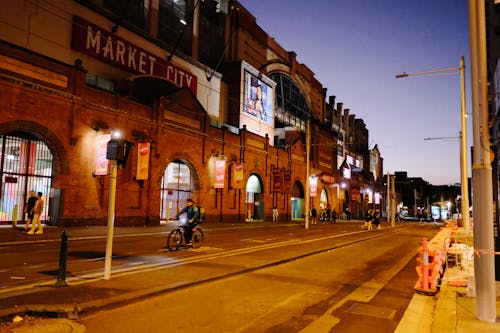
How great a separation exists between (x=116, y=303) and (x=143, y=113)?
22027 millimetres

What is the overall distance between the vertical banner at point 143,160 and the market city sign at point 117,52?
5379 mm

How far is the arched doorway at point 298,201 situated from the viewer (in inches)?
2047

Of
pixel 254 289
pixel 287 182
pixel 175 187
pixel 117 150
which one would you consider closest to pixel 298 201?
pixel 287 182

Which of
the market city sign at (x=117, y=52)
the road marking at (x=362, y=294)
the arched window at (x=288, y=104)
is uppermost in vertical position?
the arched window at (x=288, y=104)

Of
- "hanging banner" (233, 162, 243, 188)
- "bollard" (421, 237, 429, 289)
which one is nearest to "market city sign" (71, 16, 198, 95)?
"hanging banner" (233, 162, 243, 188)

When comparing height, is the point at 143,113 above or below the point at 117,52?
below

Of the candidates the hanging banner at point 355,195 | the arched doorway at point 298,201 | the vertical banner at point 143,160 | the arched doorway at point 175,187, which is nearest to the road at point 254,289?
the vertical banner at point 143,160

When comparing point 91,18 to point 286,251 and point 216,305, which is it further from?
point 216,305

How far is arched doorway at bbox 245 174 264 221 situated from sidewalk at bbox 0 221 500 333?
32907 mm

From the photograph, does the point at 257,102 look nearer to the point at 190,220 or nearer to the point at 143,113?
the point at 143,113

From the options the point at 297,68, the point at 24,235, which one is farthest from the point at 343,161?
the point at 24,235

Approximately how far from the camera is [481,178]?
6.17 meters

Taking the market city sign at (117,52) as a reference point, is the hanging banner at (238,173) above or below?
below

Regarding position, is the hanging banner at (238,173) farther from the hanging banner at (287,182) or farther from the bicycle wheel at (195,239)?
the bicycle wheel at (195,239)
